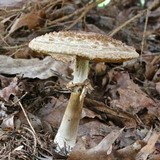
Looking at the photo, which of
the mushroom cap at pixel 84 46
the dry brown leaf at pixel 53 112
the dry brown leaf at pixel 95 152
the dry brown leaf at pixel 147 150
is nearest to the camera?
the mushroom cap at pixel 84 46

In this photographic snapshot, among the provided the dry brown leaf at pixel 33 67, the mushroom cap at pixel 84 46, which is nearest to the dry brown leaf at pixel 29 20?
the dry brown leaf at pixel 33 67

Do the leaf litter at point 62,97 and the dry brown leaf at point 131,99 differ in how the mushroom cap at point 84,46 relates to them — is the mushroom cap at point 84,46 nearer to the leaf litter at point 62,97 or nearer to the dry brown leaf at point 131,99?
the leaf litter at point 62,97

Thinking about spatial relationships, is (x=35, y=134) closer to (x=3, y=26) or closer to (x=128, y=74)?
(x=128, y=74)

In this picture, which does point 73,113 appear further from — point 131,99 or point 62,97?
point 131,99

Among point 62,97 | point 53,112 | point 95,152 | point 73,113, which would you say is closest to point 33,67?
point 62,97

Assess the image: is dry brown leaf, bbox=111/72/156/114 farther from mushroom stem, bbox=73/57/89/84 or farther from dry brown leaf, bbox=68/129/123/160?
dry brown leaf, bbox=68/129/123/160

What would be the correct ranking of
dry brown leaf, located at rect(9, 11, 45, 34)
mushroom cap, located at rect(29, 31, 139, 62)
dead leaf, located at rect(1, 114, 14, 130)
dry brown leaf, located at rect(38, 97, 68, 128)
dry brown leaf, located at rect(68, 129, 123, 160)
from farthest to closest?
dry brown leaf, located at rect(9, 11, 45, 34), dry brown leaf, located at rect(38, 97, 68, 128), dead leaf, located at rect(1, 114, 14, 130), dry brown leaf, located at rect(68, 129, 123, 160), mushroom cap, located at rect(29, 31, 139, 62)

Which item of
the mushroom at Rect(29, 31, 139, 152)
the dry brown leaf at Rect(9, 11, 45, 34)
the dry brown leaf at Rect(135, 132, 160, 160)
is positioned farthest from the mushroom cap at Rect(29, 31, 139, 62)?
the dry brown leaf at Rect(9, 11, 45, 34)
